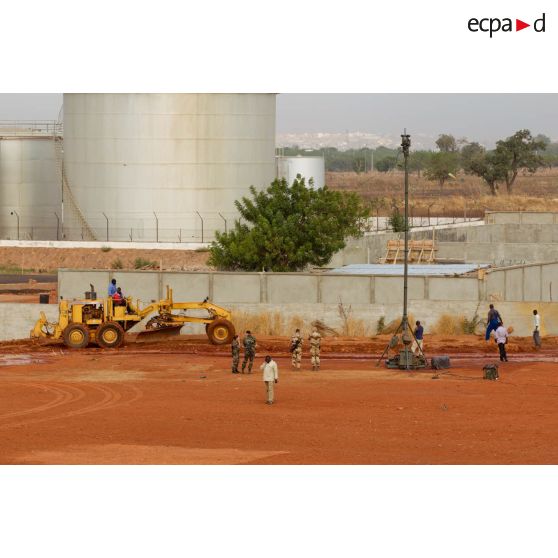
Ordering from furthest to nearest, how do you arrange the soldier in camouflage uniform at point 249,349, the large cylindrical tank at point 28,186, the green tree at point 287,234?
the large cylindrical tank at point 28,186
the green tree at point 287,234
the soldier in camouflage uniform at point 249,349

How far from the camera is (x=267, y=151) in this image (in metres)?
85.9

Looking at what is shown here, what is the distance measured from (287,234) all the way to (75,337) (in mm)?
18014

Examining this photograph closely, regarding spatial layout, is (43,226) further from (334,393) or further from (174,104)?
(334,393)

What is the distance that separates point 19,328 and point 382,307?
14.4 m

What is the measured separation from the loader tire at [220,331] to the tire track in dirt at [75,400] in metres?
9.28

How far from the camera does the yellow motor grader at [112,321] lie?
145 ft

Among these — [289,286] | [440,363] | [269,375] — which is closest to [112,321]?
[289,286]

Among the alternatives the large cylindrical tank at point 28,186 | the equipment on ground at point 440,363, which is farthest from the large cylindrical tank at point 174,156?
the equipment on ground at point 440,363

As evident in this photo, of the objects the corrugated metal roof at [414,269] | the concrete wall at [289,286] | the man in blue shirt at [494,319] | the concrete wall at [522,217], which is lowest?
the man in blue shirt at [494,319]

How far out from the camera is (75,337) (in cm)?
4403

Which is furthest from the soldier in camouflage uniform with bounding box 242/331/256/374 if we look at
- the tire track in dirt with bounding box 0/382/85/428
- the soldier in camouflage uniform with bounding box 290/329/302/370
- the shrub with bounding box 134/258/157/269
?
the shrub with bounding box 134/258/157/269

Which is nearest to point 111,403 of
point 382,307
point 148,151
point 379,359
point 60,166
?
point 379,359

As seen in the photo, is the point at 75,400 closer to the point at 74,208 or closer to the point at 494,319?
the point at 494,319

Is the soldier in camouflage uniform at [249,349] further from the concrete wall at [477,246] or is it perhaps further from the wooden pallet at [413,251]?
the wooden pallet at [413,251]
